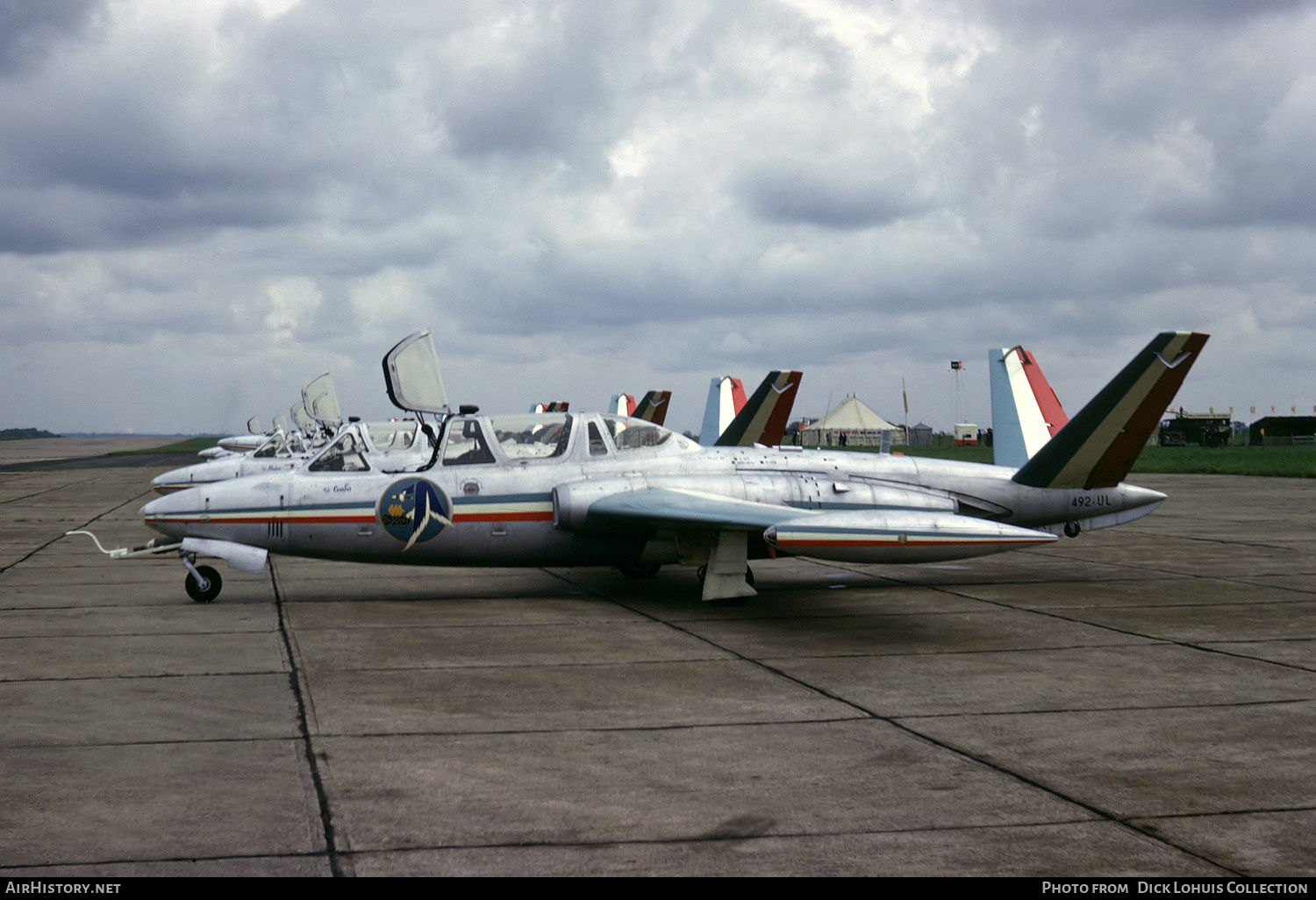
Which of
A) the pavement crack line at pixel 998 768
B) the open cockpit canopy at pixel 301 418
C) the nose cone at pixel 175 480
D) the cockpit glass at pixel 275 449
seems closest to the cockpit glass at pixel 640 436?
the pavement crack line at pixel 998 768

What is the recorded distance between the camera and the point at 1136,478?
40969 mm

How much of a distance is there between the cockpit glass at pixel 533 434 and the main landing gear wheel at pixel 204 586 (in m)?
3.69

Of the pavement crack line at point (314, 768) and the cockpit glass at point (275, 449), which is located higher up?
the cockpit glass at point (275, 449)

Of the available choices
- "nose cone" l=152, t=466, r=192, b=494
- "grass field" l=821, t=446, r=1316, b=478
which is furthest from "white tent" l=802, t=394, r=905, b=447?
"nose cone" l=152, t=466, r=192, b=494

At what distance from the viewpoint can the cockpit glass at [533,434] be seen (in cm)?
1378

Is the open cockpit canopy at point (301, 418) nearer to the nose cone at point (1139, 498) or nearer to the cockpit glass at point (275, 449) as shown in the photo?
the cockpit glass at point (275, 449)

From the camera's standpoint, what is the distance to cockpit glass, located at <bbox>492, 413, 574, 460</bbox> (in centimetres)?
1378

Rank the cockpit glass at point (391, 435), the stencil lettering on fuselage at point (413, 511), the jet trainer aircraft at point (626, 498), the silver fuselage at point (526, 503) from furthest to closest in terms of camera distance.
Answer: the cockpit glass at point (391, 435), the stencil lettering on fuselage at point (413, 511), the silver fuselage at point (526, 503), the jet trainer aircraft at point (626, 498)

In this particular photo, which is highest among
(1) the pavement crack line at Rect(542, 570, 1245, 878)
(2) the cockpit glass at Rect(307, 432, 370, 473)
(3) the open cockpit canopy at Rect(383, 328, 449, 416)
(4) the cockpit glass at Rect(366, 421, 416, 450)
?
(3) the open cockpit canopy at Rect(383, 328, 449, 416)

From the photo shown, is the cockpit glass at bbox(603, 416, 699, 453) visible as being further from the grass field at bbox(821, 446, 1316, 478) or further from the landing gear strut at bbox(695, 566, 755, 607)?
the grass field at bbox(821, 446, 1316, 478)

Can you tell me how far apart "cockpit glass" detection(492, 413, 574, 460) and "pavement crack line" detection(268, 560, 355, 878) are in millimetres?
3364

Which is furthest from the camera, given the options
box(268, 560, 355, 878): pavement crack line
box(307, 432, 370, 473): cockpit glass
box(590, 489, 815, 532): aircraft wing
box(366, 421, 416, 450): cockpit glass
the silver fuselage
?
box(366, 421, 416, 450): cockpit glass

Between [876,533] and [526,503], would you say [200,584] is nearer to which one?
[526,503]
